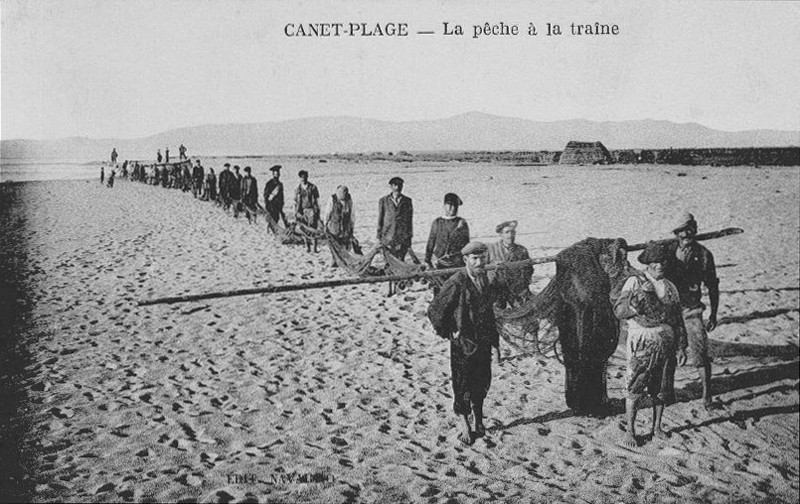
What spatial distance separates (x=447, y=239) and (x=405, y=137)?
162365mm

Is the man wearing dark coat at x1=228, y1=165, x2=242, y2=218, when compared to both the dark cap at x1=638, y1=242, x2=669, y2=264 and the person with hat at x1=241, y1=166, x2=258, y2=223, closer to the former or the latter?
the person with hat at x1=241, y1=166, x2=258, y2=223

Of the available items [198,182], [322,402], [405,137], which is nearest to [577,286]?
[322,402]

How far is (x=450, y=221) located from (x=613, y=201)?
465 inches

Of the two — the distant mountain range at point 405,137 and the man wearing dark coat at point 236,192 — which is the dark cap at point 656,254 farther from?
the distant mountain range at point 405,137

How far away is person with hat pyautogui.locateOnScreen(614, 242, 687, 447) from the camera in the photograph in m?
4.03

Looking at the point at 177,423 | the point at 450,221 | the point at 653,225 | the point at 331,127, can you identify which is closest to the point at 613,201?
the point at 653,225

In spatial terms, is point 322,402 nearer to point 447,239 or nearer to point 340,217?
point 447,239

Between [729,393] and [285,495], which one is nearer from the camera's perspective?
[285,495]

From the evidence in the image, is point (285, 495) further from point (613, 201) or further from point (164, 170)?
point (164, 170)

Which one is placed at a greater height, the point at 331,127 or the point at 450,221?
the point at 331,127

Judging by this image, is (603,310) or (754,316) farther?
(754,316)

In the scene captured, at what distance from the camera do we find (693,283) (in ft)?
15.4

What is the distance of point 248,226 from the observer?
14117mm

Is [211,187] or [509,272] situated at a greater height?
[211,187]
